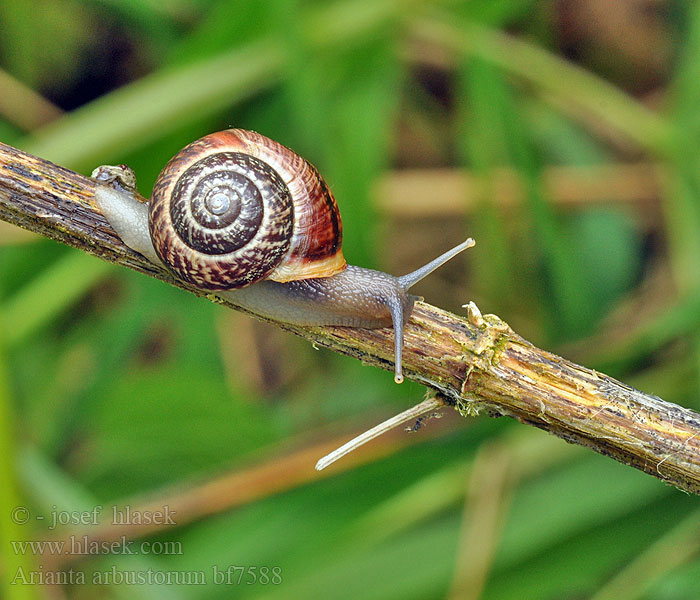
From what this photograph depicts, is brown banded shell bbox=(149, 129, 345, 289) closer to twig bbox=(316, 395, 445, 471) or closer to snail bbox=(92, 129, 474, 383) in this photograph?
snail bbox=(92, 129, 474, 383)

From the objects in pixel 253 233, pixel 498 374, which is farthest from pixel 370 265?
pixel 498 374

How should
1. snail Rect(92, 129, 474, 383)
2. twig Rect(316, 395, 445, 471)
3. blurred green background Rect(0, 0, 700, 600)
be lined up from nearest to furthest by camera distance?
twig Rect(316, 395, 445, 471), snail Rect(92, 129, 474, 383), blurred green background Rect(0, 0, 700, 600)

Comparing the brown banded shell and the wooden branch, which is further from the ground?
the brown banded shell

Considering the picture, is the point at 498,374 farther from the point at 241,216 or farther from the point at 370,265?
the point at 370,265

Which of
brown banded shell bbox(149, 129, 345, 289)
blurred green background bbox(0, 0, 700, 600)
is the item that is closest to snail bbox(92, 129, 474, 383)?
brown banded shell bbox(149, 129, 345, 289)

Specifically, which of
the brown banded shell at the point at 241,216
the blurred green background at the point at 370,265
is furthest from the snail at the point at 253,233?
the blurred green background at the point at 370,265

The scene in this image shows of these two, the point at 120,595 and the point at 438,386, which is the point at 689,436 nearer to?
the point at 438,386
